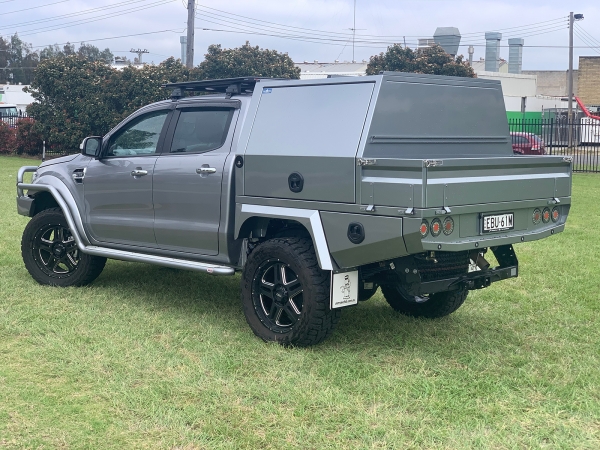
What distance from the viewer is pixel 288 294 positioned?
5590 mm

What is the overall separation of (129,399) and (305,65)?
58.2m

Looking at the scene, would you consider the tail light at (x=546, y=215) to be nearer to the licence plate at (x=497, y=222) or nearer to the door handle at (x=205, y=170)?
the licence plate at (x=497, y=222)

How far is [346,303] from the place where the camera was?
17.8 ft

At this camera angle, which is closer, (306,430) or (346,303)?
(306,430)

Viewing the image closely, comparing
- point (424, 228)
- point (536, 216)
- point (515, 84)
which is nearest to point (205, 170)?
point (424, 228)

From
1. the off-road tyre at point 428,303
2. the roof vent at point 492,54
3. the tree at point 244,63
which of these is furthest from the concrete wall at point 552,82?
the off-road tyre at point 428,303

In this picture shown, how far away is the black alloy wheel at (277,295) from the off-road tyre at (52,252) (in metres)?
2.32

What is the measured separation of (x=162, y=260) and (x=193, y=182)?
0.78 meters

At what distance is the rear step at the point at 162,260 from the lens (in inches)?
238

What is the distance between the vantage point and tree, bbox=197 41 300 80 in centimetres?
3200

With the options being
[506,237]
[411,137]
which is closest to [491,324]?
[506,237]

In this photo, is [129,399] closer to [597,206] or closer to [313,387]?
[313,387]

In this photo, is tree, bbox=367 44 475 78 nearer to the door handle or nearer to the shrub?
the shrub

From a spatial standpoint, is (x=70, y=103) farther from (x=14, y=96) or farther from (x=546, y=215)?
(x=14, y=96)
